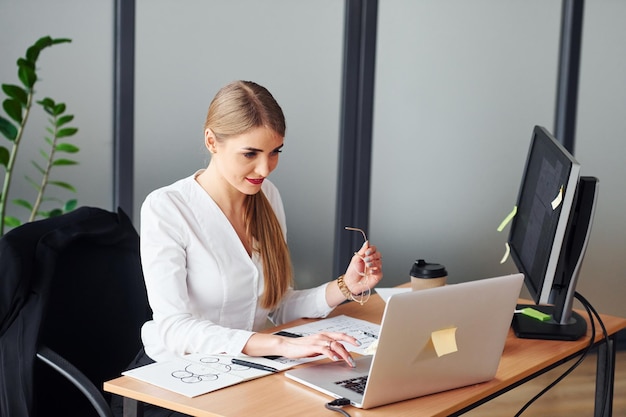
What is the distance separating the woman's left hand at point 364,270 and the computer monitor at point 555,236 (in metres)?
0.40

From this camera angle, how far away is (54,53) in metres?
3.53

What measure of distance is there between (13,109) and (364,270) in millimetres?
1514

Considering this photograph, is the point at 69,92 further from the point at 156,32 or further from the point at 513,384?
the point at 513,384

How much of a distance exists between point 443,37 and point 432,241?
1.03 m

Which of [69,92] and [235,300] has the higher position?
[69,92]

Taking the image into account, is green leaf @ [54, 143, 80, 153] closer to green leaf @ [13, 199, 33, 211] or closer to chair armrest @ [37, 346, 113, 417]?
green leaf @ [13, 199, 33, 211]

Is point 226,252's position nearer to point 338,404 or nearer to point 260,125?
point 260,125

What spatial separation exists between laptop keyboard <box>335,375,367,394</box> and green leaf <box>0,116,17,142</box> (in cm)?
186

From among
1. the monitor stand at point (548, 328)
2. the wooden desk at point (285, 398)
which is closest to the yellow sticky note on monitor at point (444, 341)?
the wooden desk at point (285, 398)

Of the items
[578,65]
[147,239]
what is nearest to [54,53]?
[147,239]

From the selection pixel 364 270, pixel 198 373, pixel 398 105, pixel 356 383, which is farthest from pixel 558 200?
pixel 398 105

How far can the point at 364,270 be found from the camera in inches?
92.0

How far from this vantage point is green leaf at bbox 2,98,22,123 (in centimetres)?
310

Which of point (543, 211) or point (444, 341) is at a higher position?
point (543, 211)
